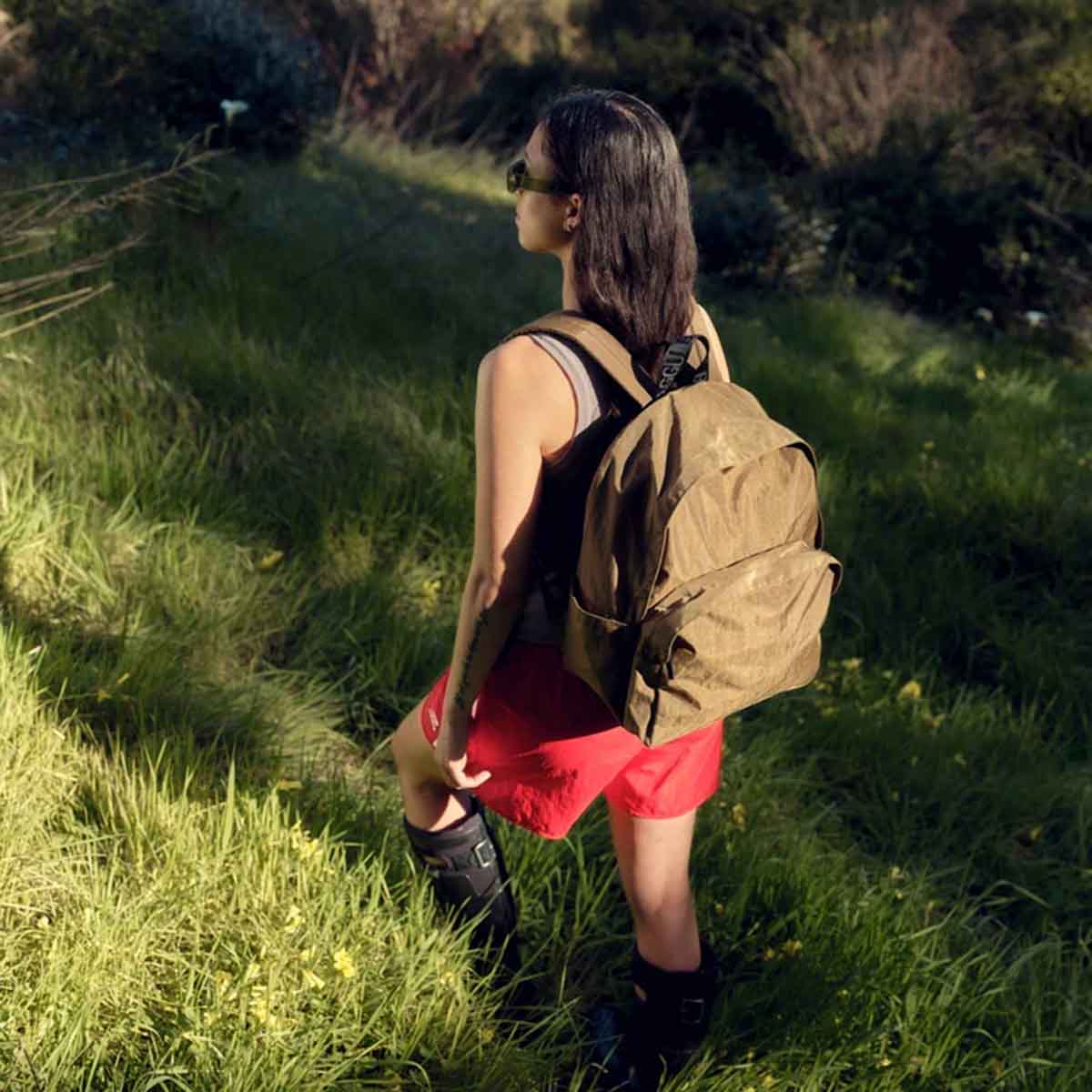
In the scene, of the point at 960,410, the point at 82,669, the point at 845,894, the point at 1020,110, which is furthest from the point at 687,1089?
the point at 1020,110

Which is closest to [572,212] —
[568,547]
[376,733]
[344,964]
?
[568,547]

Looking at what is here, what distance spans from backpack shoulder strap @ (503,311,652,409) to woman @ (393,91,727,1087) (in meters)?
0.02

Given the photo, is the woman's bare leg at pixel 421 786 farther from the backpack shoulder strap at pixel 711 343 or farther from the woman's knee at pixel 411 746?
the backpack shoulder strap at pixel 711 343

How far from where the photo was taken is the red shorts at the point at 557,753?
6.39ft

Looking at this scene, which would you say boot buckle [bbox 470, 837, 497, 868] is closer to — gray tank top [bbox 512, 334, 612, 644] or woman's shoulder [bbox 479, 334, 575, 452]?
gray tank top [bbox 512, 334, 612, 644]

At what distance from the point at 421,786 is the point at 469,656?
1.37 feet

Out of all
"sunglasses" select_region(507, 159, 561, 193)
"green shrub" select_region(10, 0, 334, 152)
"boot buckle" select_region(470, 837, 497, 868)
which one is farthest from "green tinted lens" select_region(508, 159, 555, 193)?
"green shrub" select_region(10, 0, 334, 152)

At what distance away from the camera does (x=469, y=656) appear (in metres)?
1.90

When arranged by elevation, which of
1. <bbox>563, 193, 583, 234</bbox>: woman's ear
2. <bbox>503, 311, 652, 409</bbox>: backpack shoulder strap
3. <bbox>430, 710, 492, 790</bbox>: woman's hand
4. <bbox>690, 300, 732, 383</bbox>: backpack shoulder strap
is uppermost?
<bbox>563, 193, 583, 234</bbox>: woman's ear

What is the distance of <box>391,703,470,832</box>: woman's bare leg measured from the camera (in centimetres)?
216

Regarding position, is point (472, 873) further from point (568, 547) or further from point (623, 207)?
point (623, 207)

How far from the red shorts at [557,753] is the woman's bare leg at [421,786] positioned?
0.14 meters

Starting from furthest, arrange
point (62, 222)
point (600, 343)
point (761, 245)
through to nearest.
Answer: point (761, 245) < point (62, 222) < point (600, 343)

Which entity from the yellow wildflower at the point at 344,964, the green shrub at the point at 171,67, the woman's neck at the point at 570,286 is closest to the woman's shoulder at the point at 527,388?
the woman's neck at the point at 570,286
